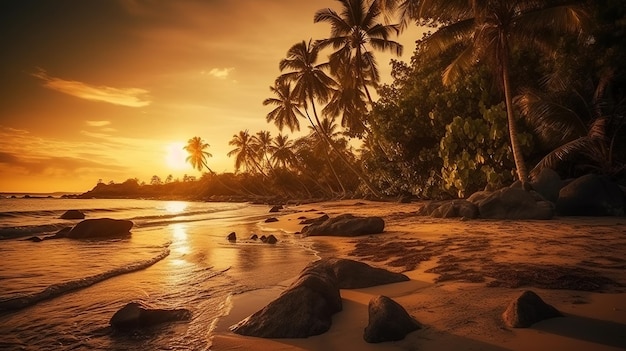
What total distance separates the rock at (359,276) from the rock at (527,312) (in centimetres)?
185

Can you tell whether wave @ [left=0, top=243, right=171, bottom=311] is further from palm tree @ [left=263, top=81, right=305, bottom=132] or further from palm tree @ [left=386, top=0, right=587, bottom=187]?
palm tree @ [left=263, top=81, right=305, bottom=132]

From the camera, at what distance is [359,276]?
185 inches

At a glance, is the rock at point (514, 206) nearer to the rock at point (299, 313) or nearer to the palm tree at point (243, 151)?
the rock at point (299, 313)

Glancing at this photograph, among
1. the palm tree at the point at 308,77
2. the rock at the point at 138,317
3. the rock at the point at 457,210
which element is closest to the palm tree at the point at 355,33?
the palm tree at the point at 308,77

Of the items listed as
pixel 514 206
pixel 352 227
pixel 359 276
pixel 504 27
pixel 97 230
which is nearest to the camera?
pixel 359 276

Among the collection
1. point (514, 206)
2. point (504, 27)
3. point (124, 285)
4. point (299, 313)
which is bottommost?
point (124, 285)

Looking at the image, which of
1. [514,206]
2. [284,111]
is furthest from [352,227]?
[284,111]

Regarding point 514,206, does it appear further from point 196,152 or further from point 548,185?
point 196,152

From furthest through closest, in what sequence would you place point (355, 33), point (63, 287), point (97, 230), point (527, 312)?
1. point (355, 33)
2. point (97, 230)
3. point (63, 287)
4. point (527, 312)

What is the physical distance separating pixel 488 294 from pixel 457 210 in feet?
29.1

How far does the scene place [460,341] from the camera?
109 inches

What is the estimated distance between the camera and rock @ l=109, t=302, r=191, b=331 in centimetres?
362

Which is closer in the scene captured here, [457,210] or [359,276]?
[359,276]

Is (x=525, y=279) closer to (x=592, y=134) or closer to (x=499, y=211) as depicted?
(x=499, y=211)
